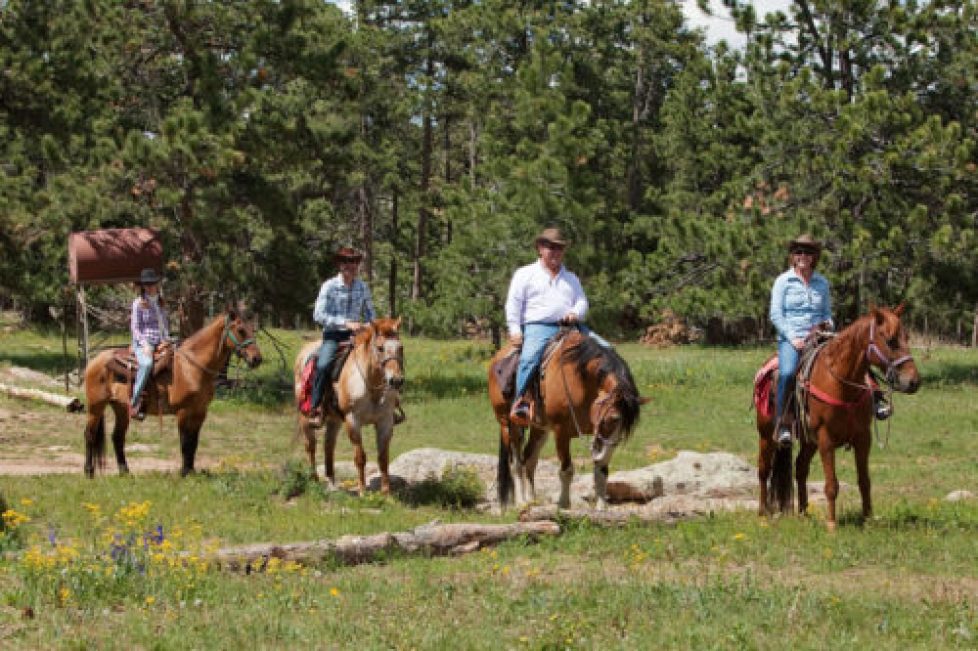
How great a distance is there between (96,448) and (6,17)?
1756cm

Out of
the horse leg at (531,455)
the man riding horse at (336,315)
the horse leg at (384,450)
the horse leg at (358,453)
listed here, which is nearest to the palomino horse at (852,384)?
the horse leg at (531,455)

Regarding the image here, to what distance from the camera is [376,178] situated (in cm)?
5884

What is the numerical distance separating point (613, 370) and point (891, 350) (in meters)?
3.04

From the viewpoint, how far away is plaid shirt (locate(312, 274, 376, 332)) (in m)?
15.2

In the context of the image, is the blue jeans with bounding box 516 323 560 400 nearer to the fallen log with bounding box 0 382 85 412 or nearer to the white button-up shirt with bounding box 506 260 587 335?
the white button-up shirt with bounding box 506 260 587 335

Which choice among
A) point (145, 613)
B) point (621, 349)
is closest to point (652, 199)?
point (621, 349)

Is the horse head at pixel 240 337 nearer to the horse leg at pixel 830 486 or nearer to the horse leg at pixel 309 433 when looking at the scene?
the horse leg at pixel 309 433

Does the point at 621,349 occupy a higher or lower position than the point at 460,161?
lower

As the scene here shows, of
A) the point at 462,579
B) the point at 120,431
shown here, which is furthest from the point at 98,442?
the point at 462,579

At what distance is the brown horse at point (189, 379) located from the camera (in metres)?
15.1

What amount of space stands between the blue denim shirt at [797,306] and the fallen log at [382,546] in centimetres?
317

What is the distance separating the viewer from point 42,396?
24703 millimetres

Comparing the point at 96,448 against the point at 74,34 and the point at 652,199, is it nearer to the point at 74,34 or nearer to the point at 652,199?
the point at 74,34

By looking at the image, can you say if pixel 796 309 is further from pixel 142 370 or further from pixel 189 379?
pixel 142 370
